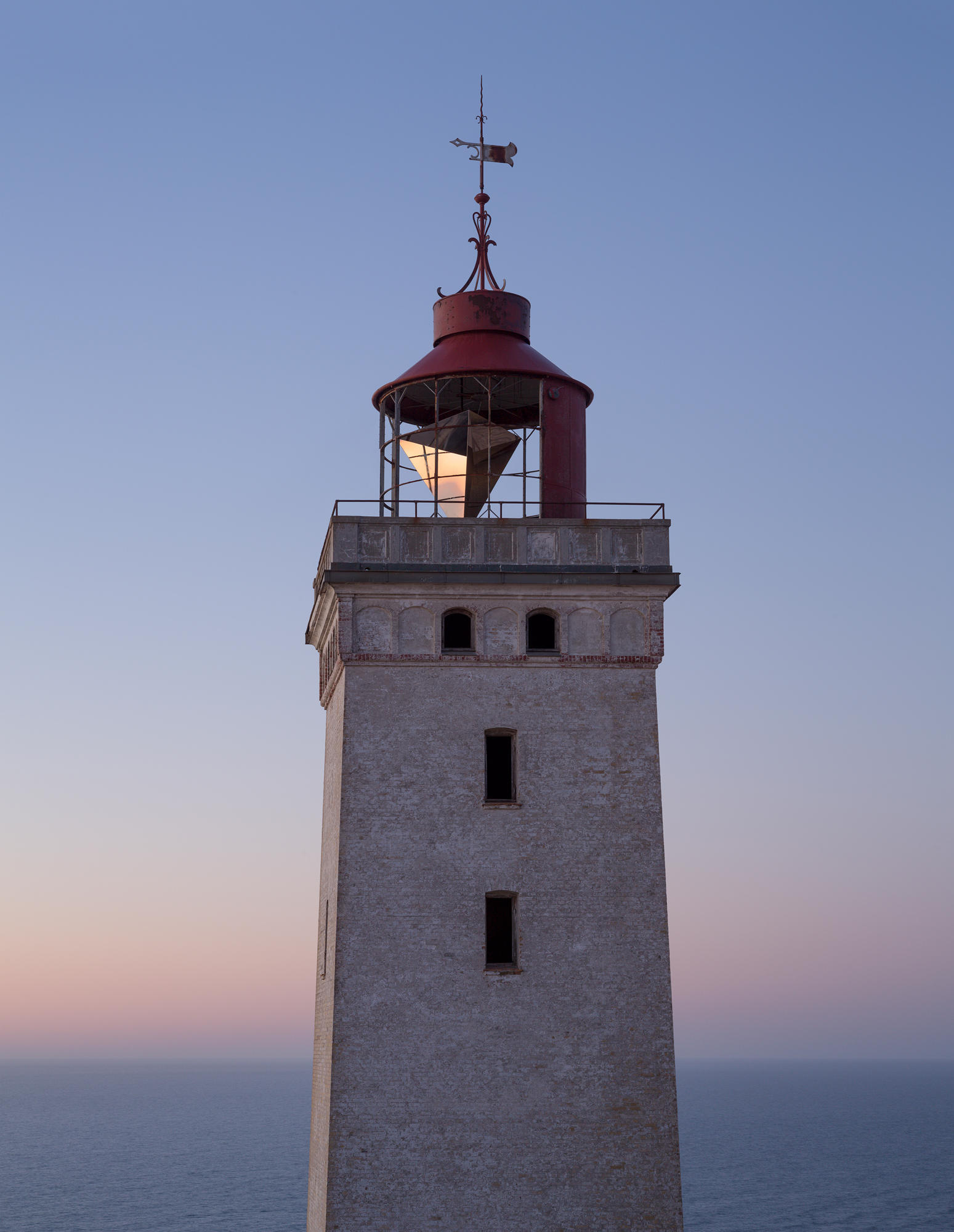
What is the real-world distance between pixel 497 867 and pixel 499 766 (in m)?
1.86

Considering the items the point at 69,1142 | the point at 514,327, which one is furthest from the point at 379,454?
the point at 69,1142

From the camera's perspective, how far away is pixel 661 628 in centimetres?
2516

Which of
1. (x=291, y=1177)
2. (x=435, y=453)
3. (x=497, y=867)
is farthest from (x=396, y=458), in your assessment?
(x=291, y=1177)

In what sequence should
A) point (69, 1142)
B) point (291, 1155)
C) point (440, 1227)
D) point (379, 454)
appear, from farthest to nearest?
point (69, 1142), point (291, 1155), point (379, 454), point (440, 1227)

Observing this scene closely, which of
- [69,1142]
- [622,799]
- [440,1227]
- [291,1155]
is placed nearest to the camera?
[440,1227]

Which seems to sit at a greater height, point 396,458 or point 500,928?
point 396,458

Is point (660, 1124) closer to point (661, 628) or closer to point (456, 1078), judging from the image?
point (456, 1078)

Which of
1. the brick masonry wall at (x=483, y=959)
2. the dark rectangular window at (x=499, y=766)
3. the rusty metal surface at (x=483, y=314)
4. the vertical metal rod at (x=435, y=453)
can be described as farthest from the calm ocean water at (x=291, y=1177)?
the rusty metal surface at (x=483, y=314)

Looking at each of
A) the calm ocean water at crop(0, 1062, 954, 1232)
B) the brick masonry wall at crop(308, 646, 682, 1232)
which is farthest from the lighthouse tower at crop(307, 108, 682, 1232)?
the calm ocean water at crop(0, 1062, 954, 1232)

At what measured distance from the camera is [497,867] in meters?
23.9

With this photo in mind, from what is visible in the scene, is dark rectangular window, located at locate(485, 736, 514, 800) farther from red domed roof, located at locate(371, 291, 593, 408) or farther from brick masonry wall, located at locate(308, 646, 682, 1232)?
red domed roof, located at locate(371, 291, 593, 408)

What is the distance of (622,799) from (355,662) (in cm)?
522

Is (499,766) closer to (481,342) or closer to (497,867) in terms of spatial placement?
(497,867)

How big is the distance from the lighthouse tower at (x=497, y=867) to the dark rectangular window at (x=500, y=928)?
0.14 ft
